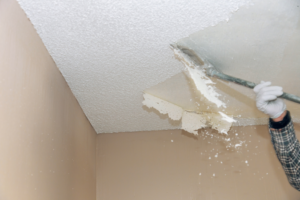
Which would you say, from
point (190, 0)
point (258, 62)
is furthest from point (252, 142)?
point (190, 0)

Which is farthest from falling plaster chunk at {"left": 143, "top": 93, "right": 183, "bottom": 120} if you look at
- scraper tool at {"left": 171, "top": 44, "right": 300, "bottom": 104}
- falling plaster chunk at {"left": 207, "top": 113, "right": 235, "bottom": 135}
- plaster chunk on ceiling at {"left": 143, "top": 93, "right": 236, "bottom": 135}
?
scraper tool at {"left": 171, "top": 44, "right": 300, "bottom": 104}

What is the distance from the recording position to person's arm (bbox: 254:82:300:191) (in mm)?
1580

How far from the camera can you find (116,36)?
160 cm

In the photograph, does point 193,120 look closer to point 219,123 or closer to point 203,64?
point 219,123

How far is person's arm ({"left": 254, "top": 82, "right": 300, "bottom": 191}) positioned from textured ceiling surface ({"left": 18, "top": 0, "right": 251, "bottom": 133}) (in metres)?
0.47

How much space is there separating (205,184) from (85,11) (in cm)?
178

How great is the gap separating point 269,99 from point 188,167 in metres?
1.26

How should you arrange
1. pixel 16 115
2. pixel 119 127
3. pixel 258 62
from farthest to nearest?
pixel 119 127 < pixel 258 62 < pixel 16 115

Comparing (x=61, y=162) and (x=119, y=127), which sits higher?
(x=119, y=127)

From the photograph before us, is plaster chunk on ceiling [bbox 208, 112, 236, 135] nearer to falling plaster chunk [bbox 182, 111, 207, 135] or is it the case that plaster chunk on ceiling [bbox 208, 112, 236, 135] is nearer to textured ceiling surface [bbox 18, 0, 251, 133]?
falling plaster chunk [bbox 182, 111, 207, 135]

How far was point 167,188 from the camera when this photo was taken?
8.37 ft

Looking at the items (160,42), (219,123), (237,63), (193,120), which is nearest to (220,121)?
(219,123)

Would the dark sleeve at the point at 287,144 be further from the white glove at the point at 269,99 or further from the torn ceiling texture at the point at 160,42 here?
the torn ceiling texture at the point at 160,42

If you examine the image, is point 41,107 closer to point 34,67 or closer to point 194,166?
point 34,67
